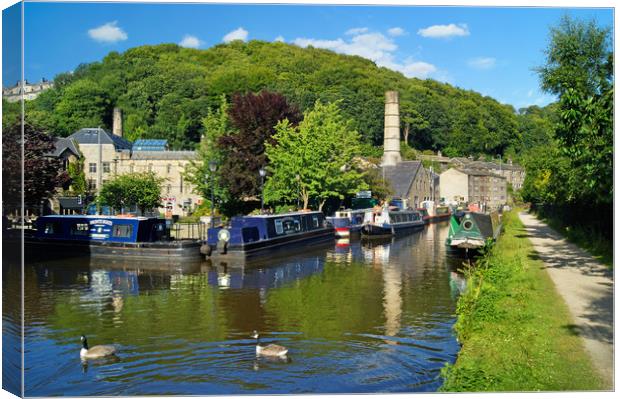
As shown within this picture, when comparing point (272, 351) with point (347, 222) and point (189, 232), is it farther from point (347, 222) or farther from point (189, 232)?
point (347, 222)

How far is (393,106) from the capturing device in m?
86.1

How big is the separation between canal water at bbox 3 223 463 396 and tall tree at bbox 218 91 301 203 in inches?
751

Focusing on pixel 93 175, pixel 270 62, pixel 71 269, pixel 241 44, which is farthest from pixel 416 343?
pixel 241 44

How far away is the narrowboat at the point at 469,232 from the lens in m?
32.8

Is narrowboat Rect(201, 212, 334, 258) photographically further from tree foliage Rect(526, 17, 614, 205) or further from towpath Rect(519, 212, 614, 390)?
tree foliage Rect(526, 17, 614, 205)

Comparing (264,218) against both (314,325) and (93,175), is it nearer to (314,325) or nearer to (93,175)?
(314,325)

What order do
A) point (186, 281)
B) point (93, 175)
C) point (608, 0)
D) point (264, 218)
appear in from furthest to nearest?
point (93, 175) < point (264, 218) < point (186, 281) < point (608, 0)

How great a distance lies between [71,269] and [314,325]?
598 inches

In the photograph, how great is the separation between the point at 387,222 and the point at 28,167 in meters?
27.3

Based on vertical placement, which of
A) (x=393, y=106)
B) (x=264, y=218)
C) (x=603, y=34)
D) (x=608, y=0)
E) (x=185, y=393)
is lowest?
(x=185, y=393)

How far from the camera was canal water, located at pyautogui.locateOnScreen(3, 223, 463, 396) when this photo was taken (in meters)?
12.0

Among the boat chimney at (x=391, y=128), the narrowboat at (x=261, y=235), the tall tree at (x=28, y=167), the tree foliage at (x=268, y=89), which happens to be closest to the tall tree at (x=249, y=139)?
the narrowboat at (x=261, y=235)

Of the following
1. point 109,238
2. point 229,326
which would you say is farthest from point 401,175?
point 229,326

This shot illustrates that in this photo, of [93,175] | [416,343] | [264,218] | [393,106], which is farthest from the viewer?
[393,106]
